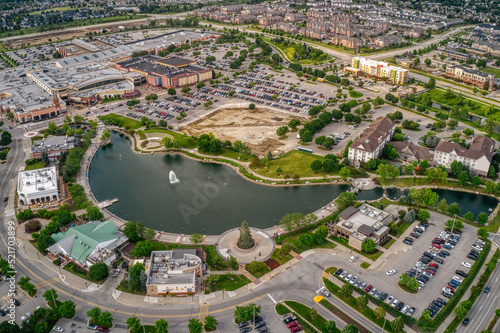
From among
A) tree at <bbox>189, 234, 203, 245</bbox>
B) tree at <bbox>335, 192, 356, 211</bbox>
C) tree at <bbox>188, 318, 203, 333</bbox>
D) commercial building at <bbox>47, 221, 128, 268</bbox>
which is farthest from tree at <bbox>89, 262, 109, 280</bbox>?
tree at <bbox>335, 192, 356, 211</bbox>

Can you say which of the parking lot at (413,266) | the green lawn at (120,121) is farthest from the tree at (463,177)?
the green lawn at (120,121)

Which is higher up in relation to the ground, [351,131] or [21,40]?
[21,40]

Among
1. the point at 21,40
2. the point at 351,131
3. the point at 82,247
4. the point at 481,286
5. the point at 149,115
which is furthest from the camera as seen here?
the point at 21,40

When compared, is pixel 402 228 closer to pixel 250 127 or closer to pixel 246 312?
pixel 246 312

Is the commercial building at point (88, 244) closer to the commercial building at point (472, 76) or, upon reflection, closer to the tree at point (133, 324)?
the tree at point (133, 324)

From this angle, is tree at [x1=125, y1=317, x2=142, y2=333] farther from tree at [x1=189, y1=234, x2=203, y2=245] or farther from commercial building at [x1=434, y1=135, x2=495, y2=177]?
commercial building at [x1=434, y1=135, x2=495, y2=177]

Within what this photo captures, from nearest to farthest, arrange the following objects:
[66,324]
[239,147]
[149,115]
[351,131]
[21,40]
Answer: [66,324] → [239,147] → [351,131] → [149,115] → [21,40]

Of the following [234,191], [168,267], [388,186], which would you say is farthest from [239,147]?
[168,267]

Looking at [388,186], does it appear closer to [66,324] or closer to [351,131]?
[351,131]
